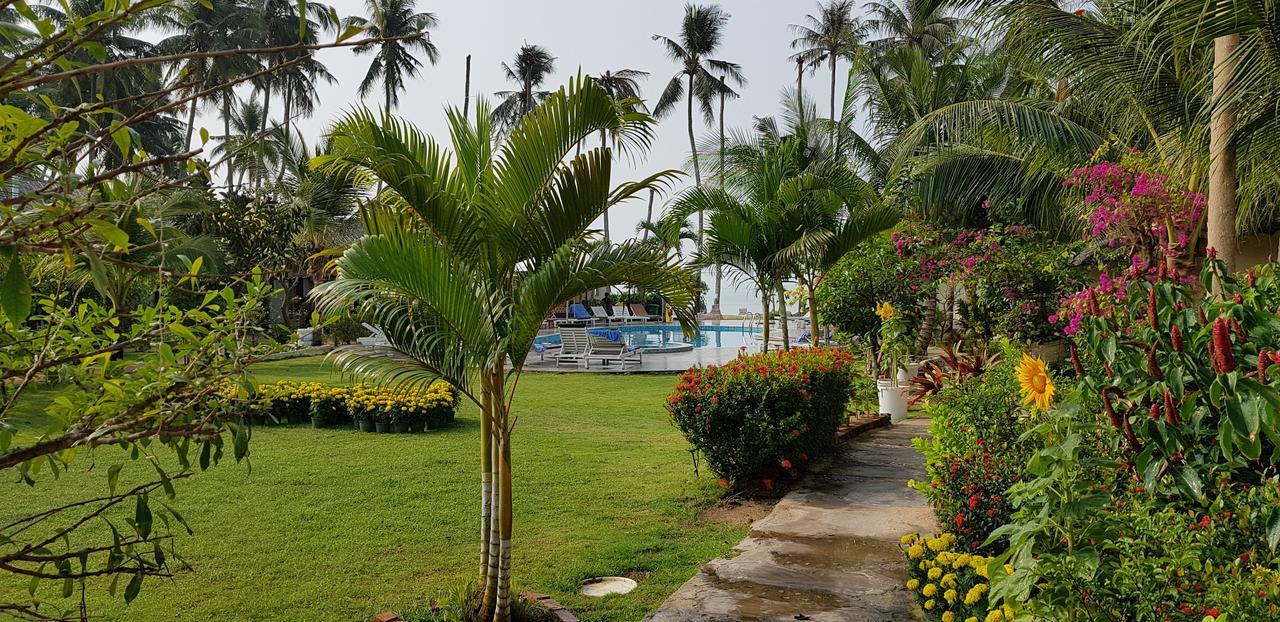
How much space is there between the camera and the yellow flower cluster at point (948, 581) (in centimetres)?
319

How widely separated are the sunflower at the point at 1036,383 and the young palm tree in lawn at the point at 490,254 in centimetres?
148

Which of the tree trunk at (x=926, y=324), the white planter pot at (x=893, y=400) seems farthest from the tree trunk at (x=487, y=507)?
the tree trunk at (x=926, y=324)

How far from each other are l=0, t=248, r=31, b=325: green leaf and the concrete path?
3.33 m

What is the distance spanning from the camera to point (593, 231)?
3.92 meters

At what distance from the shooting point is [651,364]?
19453mm

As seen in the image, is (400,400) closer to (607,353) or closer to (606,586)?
(606,586)

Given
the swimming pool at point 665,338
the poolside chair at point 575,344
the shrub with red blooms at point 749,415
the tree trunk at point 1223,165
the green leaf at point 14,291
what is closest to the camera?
the green leaf at point 14,291

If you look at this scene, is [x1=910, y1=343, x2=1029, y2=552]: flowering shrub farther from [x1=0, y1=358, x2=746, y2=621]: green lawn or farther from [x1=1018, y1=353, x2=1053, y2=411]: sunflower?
[x1=0, y1=358, x2=746, y2=621]: green lawn

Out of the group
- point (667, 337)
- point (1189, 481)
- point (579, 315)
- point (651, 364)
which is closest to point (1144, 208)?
point (1189, 481)

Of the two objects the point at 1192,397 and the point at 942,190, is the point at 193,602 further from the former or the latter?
the point at 942,190

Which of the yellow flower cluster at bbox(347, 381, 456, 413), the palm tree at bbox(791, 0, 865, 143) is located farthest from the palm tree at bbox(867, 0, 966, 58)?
the yellow flower cluster at bbox(347, 381, 456, 413)

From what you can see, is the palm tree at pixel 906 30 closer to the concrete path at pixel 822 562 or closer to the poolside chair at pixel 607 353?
the poolside chair at pixel 607 353

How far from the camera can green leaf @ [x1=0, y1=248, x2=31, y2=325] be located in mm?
868

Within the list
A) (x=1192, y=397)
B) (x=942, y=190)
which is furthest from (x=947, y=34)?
(x=1192, y=397)
